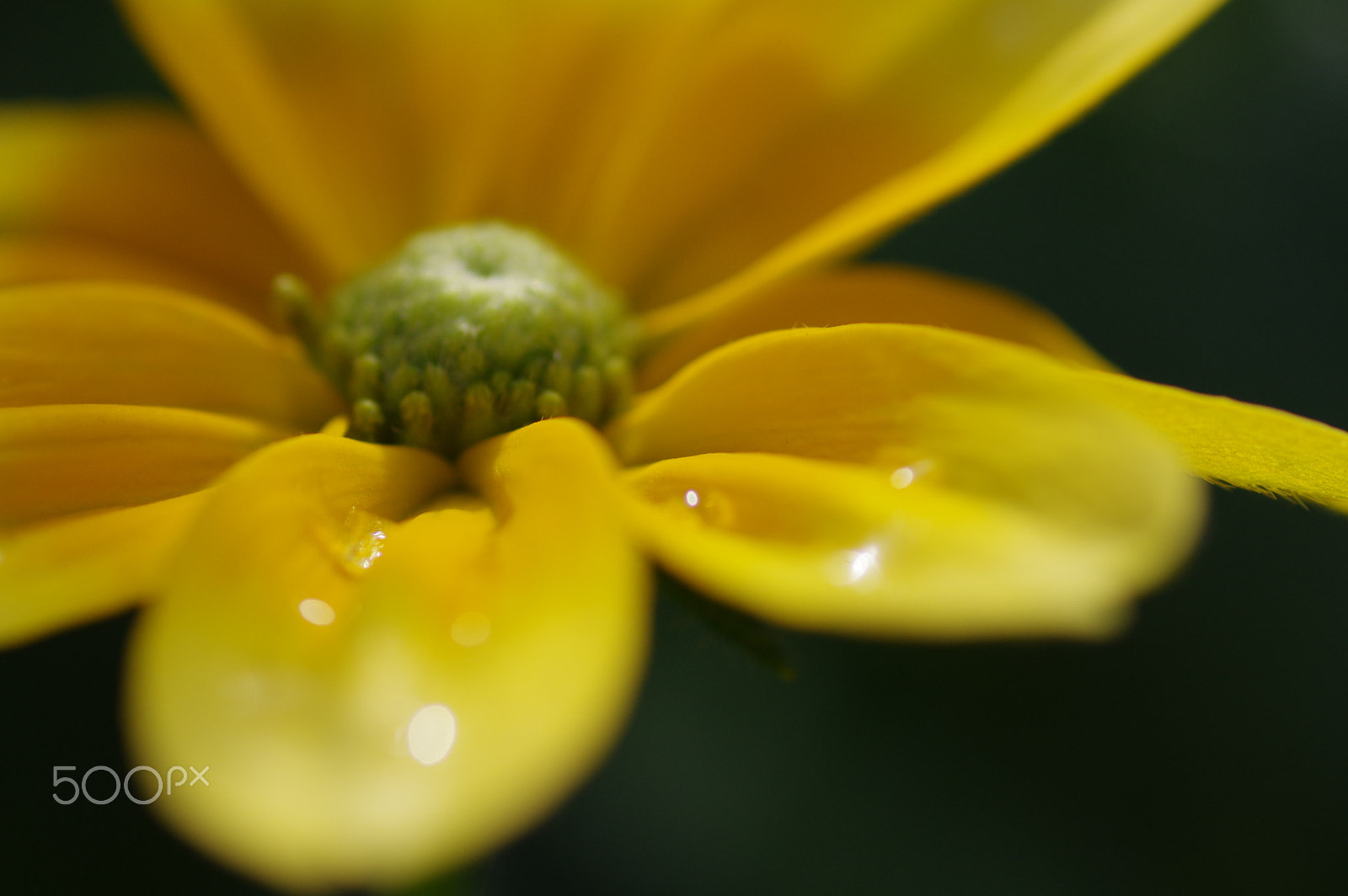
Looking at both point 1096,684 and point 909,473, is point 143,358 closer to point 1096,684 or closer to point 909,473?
point 909,473

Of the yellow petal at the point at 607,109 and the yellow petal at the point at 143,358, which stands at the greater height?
the yellow petal at the point at 607,109

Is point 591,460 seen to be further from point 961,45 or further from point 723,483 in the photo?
point 961,45

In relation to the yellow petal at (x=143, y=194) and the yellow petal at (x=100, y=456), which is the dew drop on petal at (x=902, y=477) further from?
the yellow petal at (x=143, y=194)

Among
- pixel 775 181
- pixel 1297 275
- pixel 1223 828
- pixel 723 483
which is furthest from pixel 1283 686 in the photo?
pixel 723 483

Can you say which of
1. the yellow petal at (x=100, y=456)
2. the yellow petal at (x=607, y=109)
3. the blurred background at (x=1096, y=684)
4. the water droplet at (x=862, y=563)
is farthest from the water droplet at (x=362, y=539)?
the blurred background at (x=1096, y=684)

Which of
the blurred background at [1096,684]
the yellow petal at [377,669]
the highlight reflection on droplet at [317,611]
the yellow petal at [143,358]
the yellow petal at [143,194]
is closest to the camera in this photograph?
the yellow petal at [377,669]

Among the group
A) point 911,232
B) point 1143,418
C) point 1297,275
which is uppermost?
point 911,232
